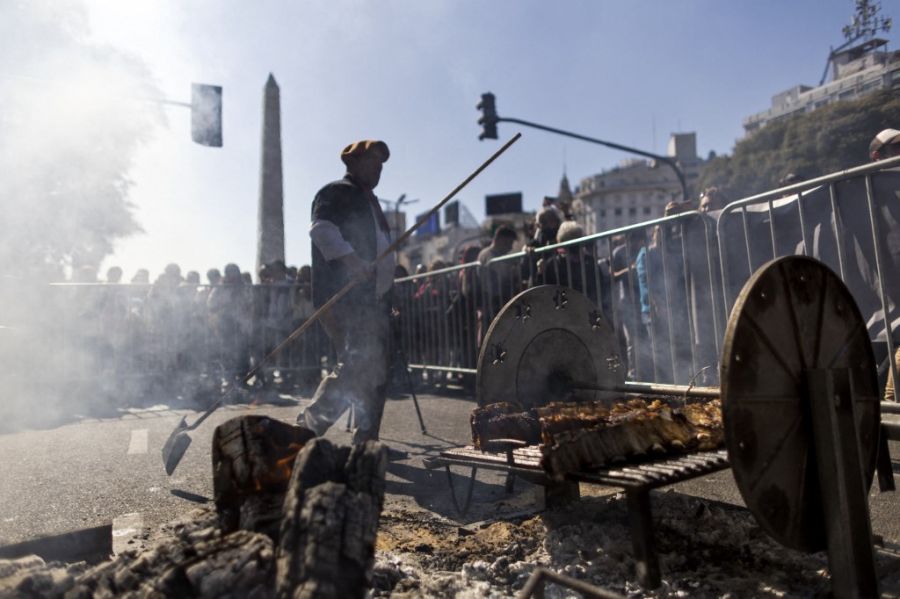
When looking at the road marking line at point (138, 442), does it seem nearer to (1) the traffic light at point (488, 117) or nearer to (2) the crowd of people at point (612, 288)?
(2) the crowd of people at point (612, 288)

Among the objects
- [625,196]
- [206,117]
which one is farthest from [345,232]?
[625,196]

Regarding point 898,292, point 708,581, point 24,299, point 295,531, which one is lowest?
point 708,581

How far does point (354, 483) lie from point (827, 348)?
64.9 inches

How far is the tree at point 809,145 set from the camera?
26642 mm

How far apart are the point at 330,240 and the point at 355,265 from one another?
0.24m

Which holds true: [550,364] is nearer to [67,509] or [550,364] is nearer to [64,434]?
[67,509]

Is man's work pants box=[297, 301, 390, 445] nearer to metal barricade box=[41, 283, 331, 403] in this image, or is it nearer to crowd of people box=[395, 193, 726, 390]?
crowd of people box=[395, 193, 726, 390]

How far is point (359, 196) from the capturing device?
14.1ft

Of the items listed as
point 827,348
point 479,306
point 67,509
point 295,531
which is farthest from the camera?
point 479,306

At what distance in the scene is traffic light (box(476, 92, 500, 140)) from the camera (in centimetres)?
1414

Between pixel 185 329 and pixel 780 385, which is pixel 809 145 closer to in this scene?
→ pixel 185 329

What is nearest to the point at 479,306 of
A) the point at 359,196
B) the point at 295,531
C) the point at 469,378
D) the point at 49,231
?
the point at 469,378

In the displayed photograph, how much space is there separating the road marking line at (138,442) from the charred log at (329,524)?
12.8ft

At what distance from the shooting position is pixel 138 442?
543 centimetres
